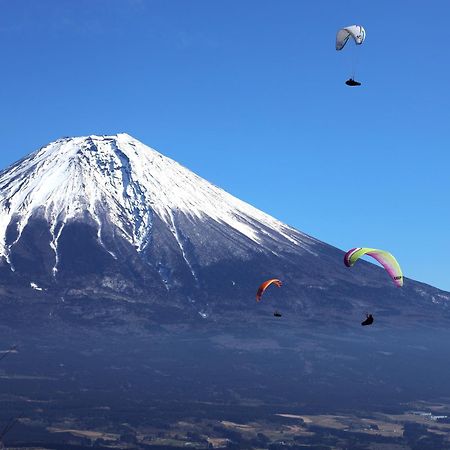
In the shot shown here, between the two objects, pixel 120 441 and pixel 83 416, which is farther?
pixel 83 416

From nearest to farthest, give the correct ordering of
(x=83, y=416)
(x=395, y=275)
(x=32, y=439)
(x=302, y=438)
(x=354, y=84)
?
1. (x=354, y=84)
2. (x=395, y=275)
3. (x=32, y=439)
4. (x=302, y=438)
5. (x=83, y=416)

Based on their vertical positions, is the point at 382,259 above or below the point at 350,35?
below

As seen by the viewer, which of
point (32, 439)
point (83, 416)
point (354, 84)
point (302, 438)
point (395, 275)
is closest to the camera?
point (354, 84)

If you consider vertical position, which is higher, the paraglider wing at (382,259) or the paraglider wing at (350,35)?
the paraglider wing at (350,35)

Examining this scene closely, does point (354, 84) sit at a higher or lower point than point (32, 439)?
higher

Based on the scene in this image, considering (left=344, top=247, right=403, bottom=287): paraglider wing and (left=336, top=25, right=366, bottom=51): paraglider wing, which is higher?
(left=336, top=25, right=366, bottom=51): paraglider wing

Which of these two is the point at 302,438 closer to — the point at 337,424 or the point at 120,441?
the point at 337,424

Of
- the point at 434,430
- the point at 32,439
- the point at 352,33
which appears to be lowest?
the point at 32,439

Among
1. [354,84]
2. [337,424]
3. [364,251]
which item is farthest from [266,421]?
[354,84]
